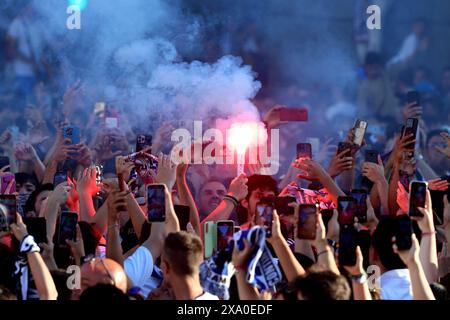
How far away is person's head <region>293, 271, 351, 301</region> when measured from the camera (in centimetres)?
319

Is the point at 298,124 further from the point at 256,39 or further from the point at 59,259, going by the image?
the point at 59,259

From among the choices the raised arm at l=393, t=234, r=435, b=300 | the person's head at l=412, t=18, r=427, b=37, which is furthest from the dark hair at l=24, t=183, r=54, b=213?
the person's head at l=412, t=18, r=427, b=37

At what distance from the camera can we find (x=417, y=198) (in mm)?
4184

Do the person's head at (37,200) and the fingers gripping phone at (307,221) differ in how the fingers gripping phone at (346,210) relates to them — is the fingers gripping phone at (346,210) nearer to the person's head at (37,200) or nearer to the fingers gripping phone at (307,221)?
the fingers gripping phone at (307,221)

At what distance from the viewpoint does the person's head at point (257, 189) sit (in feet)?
18.1

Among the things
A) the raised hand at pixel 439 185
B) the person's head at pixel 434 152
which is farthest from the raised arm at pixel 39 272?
the person's head at pixel 434 152

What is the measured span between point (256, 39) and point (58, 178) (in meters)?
3.78

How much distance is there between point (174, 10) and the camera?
804 cm

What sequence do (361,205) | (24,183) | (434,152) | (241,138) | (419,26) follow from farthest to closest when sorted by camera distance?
(419,26)
(434,152)
(241,138)
(24,183)
(361,205)

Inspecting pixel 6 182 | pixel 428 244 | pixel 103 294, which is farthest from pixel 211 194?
pixel 103 294

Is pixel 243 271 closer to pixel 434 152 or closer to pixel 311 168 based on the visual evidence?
pixel 311 168

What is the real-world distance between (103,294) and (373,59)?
7.06 meters
